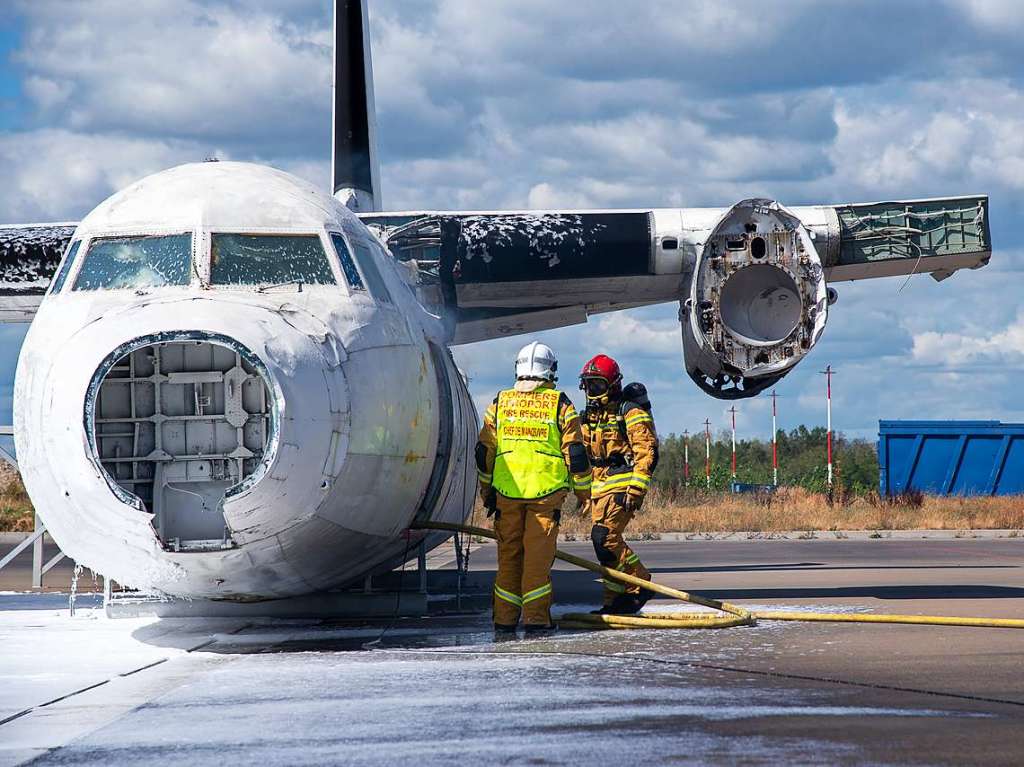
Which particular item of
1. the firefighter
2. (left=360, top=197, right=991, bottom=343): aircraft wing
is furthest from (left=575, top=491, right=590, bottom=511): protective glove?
(left=360, top=197, right=991, bottom=343): aircraft wing

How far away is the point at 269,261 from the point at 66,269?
139cm

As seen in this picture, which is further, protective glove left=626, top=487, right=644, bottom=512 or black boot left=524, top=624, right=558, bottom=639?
protective glove left=626, top=487, right=644, bottom=512

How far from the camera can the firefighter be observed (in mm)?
11320

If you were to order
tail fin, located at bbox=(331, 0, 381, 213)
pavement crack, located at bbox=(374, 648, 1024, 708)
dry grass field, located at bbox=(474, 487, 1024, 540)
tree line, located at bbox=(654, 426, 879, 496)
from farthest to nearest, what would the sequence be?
1. tree line, located at bbox=(654, 426, 879, 496)
2. dry grass field, located at bbox=(474, 487, 1024, 540)
3. tail fin, located at bbox=(331, 0, 381, 213)
4. pavement crack, located at bbox=(374, 648, 1024, 708)

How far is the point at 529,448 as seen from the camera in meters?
10.5

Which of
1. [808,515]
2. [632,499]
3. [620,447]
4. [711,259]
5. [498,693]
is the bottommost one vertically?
[808,515]

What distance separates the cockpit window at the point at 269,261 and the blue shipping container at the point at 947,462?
28592 millimetres

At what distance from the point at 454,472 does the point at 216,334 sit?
4116 millimetres

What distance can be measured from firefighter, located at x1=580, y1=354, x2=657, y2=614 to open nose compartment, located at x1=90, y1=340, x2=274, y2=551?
3.36 metres

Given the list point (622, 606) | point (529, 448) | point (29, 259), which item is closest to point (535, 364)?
point (529, 448)

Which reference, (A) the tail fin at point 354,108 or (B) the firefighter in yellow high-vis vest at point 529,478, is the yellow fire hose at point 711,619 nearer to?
(B) the firefighter in yellow high-vis vest at point 529,478

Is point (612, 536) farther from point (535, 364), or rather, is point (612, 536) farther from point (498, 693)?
point (498, 693)

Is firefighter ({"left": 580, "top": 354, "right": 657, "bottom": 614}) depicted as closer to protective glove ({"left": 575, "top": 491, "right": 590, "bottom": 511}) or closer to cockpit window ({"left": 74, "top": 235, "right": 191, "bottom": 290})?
protective glove ({"left": 575, "top": 491, "right": 590, "bottom": 511})

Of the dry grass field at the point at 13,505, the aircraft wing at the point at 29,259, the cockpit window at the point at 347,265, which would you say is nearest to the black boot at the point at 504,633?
the cockpit window at the point at 347,265
